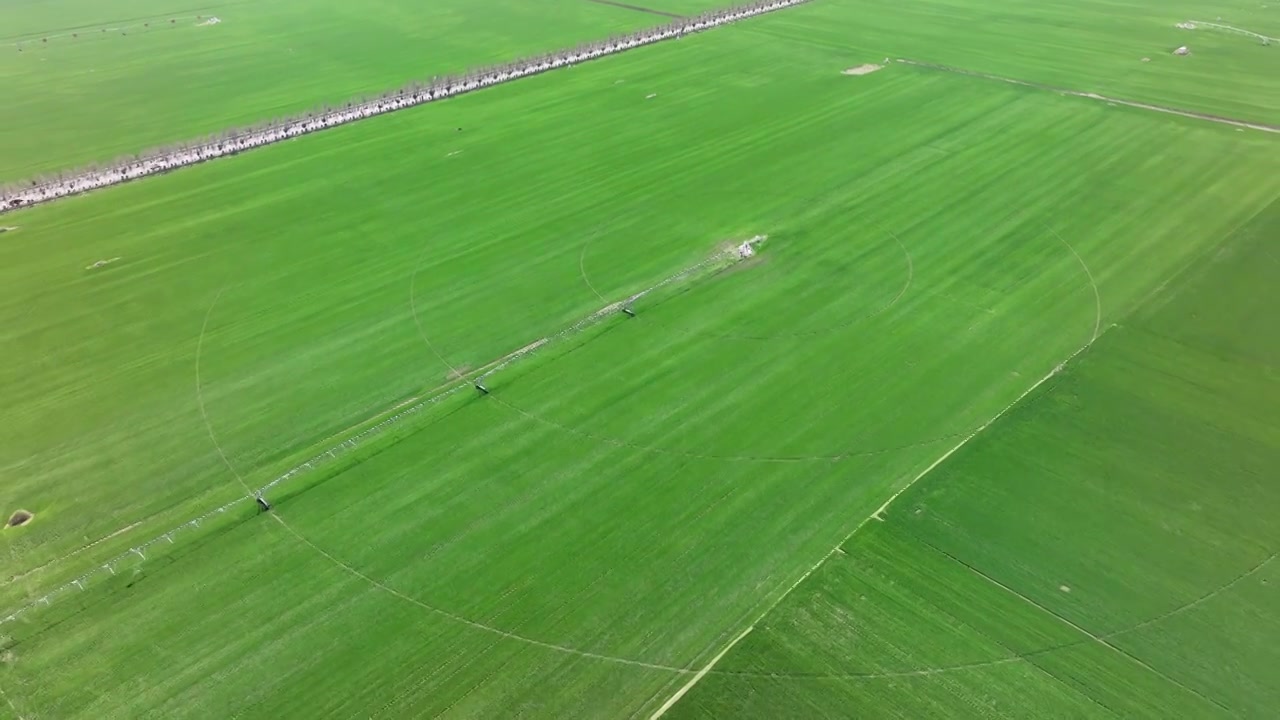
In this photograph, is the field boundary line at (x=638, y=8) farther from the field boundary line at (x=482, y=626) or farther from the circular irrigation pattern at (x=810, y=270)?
the field boundary line at (x=482, y=626)

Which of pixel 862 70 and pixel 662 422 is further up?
pixel 862 70

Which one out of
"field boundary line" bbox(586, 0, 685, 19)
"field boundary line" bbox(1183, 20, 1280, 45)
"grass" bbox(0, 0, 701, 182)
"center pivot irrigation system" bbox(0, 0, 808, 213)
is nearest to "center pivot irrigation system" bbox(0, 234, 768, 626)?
"center pivot irrigation system" bbox(0, 0, 808, 213)

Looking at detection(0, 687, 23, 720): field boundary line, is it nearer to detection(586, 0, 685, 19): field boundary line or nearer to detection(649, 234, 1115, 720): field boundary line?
detection(649, 234, 1115, 720): field boundary line

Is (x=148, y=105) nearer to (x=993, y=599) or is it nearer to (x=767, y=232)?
(x=767, y=232)

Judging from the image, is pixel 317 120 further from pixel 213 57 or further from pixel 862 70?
pixel 862 70

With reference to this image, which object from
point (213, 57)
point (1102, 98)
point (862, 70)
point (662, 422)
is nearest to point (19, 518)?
point (662, 422)
